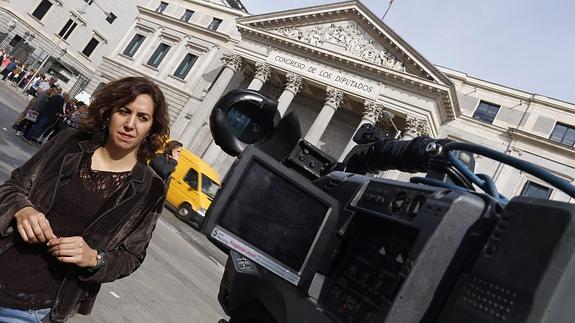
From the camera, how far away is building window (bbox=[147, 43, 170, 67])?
125 ft

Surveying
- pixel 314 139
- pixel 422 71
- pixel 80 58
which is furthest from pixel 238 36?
pixel 80 58

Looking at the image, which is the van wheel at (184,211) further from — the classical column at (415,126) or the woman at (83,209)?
the classical column at (415,126)

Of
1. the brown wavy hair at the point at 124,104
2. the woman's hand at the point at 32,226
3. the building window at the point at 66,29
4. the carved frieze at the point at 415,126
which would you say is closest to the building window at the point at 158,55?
the building window at the point at 66,29

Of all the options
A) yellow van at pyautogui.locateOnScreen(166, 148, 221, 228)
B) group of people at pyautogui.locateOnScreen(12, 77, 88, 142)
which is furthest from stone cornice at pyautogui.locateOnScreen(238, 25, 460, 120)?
group of people at pyautogui.locateOnScreen(12, 77, 88, 142)

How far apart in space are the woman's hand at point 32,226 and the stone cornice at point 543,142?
1169 inches

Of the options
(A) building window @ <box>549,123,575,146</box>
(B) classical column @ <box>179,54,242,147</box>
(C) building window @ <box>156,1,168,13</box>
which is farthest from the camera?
(C) building window @ <box>156,1,168,13</box>

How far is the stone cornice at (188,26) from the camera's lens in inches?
1382

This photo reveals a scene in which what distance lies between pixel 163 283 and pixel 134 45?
38413 millimetres

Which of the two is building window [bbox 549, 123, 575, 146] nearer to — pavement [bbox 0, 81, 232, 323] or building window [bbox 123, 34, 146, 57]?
pavement [bbox 0, 81, 232, 323]

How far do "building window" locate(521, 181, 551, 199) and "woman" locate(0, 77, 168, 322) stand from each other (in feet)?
83.2

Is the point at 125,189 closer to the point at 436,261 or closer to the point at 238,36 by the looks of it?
the point at 436,261

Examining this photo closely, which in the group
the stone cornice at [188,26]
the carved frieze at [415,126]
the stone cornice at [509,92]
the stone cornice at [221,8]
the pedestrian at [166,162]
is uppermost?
the stone cornice at [509,92]

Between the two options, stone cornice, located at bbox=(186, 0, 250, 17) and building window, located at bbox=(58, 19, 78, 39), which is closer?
stone cornice, located at bbox=(186, 0, 250, 17)

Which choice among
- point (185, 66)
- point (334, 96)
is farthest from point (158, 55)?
point (334, 96)
